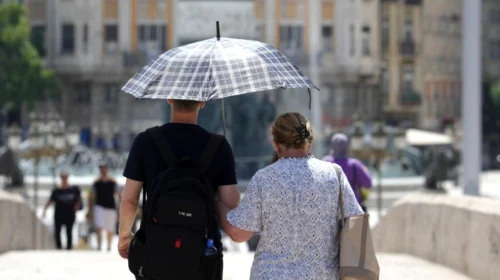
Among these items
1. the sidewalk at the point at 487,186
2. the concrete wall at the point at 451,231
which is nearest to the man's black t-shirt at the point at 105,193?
the concrete wall at the point at 451,231

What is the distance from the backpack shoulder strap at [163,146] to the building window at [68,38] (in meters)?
57.9

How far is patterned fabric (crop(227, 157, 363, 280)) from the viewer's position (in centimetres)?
486

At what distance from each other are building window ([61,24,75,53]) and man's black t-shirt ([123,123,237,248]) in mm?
57896

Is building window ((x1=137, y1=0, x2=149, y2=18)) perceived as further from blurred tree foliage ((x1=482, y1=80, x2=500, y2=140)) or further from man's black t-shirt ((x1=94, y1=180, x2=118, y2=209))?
man's black t-shirt ((x1=94, y1=180, x2=118, y2=209))

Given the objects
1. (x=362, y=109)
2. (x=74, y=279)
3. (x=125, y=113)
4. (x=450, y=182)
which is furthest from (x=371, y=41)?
(x=74, y=279)

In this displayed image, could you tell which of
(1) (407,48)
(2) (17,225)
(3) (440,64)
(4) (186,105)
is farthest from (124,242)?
(3) (440,64)

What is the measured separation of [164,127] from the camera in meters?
5.22

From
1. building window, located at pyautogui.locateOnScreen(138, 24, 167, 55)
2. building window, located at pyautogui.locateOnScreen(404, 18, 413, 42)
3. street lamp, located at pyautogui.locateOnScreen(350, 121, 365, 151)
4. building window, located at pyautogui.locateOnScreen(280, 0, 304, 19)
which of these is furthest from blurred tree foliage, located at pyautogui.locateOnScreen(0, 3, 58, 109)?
street lamp, located at pyautogui.locateOnScreen(350, 121, 365, 151)

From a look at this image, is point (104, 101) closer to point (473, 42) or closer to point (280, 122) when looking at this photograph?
point (473, 42)

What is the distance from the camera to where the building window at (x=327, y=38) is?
2400 inches

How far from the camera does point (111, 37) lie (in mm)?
61781

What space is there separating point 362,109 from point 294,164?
58894mm

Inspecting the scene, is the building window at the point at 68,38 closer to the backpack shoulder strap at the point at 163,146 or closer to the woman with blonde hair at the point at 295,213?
the backpack shoulder strap at the point at 163,146

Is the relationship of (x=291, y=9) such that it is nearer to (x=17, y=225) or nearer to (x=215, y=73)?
(x=17, y=225)
